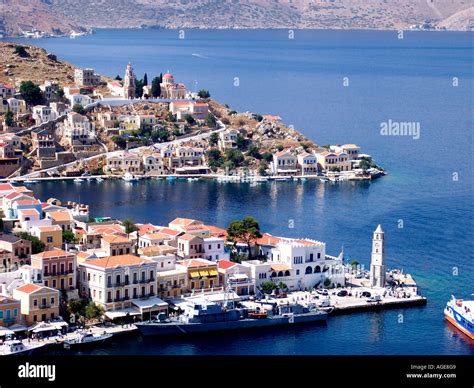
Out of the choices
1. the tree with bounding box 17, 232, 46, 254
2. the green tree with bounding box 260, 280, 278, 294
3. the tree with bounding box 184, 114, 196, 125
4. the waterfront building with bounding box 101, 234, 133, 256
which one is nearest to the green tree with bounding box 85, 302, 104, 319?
the waterfront building with bounding box 101, 234, 133, 256

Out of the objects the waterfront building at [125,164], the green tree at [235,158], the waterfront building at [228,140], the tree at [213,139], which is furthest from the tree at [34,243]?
the tree at [213,139]

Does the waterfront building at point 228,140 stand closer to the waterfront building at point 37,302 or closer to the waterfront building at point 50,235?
the waterfront building at point 50,235

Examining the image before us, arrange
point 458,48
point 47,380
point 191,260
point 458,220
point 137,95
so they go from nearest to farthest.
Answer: point 47,380
point 191,260
point 458,220
point 137,95
point 458,48

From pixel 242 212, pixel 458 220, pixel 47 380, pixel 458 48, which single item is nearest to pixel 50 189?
pixel 242 212

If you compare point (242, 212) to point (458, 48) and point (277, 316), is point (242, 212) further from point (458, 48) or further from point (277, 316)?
point (458, 48)

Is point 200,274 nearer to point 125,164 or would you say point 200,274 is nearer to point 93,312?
point 93,312

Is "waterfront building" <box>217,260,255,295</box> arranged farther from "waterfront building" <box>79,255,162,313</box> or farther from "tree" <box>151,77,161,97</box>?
"tree" <box>151,77,161,97</box>

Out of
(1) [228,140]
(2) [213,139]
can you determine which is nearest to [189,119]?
(2) [213,139]
